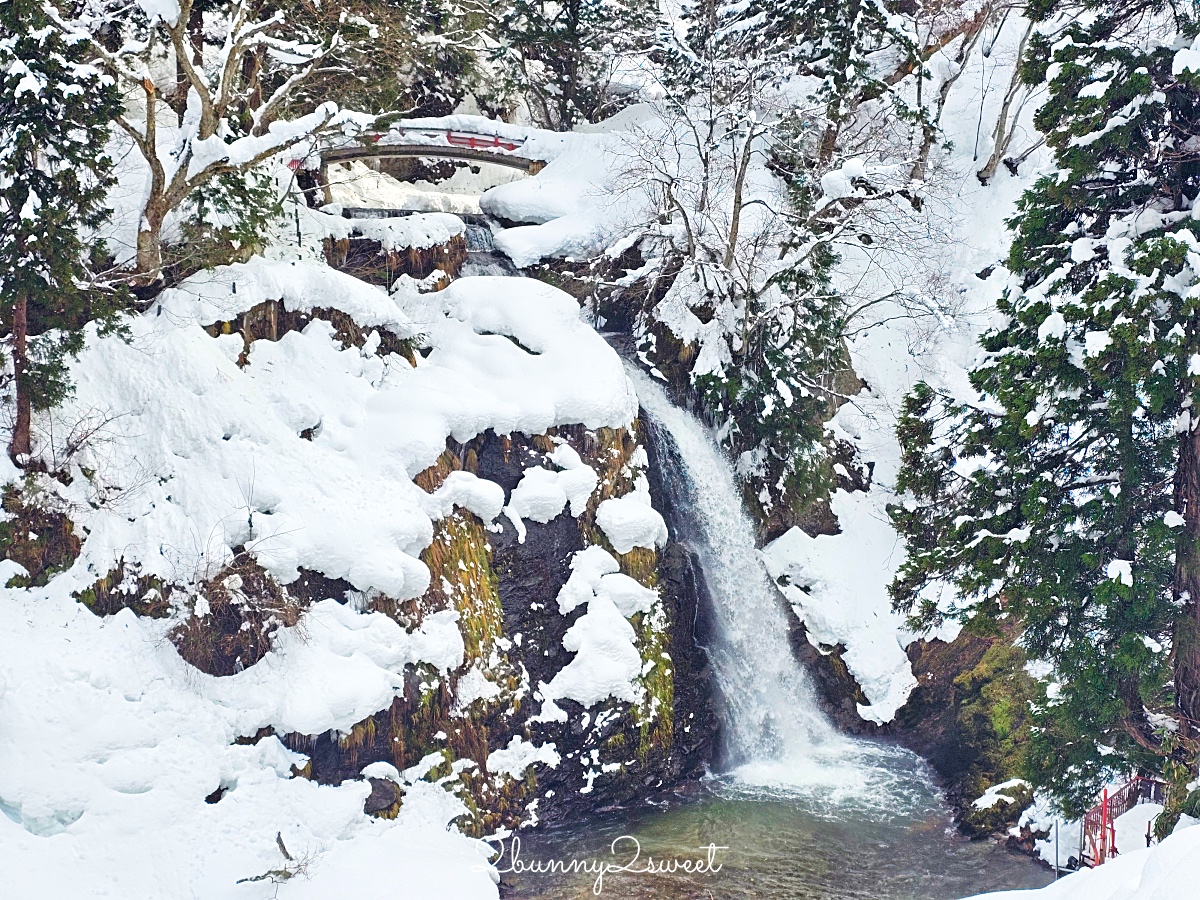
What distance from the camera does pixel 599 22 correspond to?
21938 millimetres

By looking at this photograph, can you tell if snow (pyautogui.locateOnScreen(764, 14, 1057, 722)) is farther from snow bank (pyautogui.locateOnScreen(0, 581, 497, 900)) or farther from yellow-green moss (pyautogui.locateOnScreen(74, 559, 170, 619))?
yellow-green moss (pyautogui.locateOnScreen(74, 559, 170, 619))

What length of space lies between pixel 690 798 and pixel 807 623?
3.96 meters

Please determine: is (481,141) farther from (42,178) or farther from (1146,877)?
(1146,877)

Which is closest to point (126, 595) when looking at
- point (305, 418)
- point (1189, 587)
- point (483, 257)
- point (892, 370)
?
point (305, 418)

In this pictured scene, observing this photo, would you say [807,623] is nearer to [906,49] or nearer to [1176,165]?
[1176,165]

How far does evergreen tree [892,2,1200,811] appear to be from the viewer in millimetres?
8438

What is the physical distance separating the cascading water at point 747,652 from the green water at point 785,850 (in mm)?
595

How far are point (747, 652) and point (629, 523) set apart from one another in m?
2.89

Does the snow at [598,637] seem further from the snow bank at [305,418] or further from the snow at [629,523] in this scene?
the snow bank at [305,418]

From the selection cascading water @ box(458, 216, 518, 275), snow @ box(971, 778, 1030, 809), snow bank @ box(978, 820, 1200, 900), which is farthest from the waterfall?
snow bank @ box(978, 820, 1200, 900)

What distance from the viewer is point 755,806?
481 inches

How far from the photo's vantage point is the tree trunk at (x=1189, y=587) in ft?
28.3

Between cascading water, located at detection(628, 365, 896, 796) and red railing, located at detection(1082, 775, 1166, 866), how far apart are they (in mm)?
2846

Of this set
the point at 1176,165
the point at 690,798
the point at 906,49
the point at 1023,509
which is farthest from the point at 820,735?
the point at 906,49
